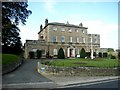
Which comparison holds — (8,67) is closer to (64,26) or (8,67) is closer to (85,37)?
(64,26)

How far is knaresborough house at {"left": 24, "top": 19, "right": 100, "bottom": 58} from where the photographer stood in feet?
197

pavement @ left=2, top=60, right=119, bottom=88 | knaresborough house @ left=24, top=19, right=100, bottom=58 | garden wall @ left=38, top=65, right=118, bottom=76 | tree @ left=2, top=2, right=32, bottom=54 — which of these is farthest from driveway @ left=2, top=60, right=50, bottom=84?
knaresborough house @ left=24, top=19, right=100, bottom=58

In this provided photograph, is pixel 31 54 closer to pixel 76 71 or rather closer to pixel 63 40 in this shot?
pixel 63 40

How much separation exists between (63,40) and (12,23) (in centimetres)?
2369

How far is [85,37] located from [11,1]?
1378 inches

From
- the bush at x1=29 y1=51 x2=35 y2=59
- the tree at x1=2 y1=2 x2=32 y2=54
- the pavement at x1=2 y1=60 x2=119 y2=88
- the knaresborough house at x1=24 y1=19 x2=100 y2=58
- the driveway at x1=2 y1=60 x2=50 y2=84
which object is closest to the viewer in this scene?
the pavement at x1=2 y1=60 x2=119 y2=88

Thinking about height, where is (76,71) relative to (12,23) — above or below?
below

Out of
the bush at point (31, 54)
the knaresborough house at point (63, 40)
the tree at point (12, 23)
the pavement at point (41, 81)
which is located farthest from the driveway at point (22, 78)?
the knaresborough house at point (63, 40)

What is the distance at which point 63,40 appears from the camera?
65.0 m

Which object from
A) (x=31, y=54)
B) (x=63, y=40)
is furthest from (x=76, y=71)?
(x=63, y=40)

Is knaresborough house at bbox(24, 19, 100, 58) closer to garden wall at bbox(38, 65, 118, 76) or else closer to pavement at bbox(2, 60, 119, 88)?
garden wall at bbox(38, 65, 118, 76)

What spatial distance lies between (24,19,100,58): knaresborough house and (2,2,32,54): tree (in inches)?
351

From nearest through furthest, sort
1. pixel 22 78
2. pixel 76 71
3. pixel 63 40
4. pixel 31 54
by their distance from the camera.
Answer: pixel 22 78 → pixel 76 71 → pixel 31 54 → pixel 63 40

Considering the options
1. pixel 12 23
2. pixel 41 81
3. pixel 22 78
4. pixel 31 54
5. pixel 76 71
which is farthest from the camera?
pixel 31 54
